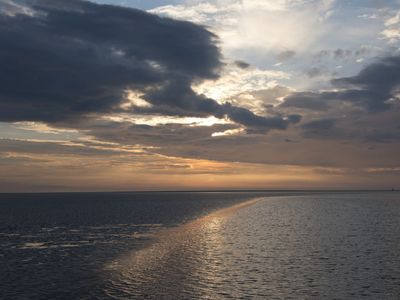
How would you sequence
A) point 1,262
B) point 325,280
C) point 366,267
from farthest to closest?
point 1,262, point 366,267, point 325,280

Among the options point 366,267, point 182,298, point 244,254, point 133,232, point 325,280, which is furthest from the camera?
point 133,232

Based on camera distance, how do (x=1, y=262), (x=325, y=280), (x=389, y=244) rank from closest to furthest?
(x=325, y=280), (x=1, y=262), (x=389, y=244)

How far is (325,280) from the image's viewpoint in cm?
2878

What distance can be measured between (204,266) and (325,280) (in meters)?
9.52

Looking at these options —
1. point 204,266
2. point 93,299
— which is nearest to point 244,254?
point 204,266

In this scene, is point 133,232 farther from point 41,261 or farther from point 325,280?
point 325,280

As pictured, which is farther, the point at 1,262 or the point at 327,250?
the point at 327,250

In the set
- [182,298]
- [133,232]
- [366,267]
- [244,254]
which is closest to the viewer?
[182,298]

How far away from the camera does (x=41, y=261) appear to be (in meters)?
36.7

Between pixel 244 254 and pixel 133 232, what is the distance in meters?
23.7

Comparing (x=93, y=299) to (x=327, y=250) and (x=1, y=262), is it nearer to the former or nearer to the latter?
(x=1, y=262)

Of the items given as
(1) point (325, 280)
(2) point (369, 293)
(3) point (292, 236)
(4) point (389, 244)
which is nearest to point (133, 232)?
(3) point (292, 236)

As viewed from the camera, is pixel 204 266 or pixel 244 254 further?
pixel 244 254

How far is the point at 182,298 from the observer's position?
24.5 m
